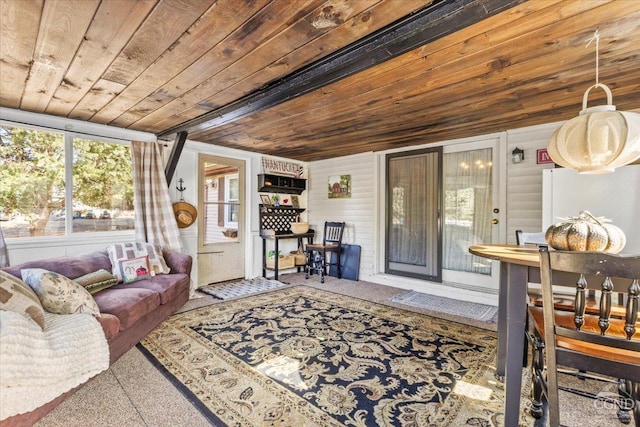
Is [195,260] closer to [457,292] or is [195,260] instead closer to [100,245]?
[100,245]

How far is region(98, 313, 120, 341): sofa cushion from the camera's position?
2.07 m

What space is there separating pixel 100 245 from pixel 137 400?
245 centimetres

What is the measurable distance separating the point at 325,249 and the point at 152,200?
2688mm

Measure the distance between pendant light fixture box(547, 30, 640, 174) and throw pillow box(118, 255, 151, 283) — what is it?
3724 millimetres

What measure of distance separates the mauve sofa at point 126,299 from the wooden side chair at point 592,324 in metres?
2.52

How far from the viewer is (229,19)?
161 centimetres

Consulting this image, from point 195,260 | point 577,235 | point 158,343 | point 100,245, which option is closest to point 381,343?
point 577,235

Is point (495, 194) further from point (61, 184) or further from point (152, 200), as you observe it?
point (61, 184)

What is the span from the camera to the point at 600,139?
1568mm

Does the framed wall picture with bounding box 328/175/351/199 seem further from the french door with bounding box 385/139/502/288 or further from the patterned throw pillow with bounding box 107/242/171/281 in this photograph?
the patterned throw pillow with bounding box 107/242/171/281

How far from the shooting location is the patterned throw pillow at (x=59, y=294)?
2.01 meters

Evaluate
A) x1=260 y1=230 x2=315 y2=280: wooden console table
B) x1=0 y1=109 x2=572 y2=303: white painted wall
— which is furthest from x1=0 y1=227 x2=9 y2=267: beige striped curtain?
x1=260 y1=230 x2=315 y2=280: wooden console table

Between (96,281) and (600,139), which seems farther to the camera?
(96,281)

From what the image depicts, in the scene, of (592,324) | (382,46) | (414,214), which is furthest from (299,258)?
(592,324)
